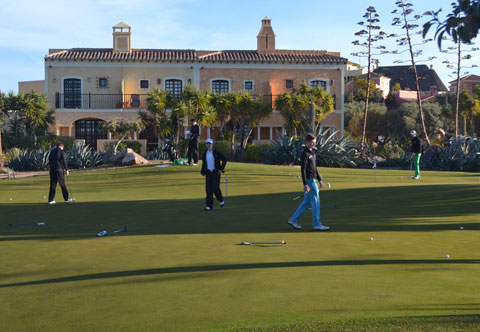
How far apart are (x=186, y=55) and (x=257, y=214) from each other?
3761 centimetres

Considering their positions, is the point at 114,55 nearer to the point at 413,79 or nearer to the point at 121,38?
the point at 121,38

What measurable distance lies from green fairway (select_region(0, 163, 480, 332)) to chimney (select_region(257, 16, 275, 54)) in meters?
36.0

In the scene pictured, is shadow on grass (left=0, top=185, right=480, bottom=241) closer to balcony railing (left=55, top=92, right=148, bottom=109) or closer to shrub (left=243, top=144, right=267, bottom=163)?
shrub (left=243, top=144, right=267, bottom=163)

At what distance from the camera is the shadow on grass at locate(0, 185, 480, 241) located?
1203 cm

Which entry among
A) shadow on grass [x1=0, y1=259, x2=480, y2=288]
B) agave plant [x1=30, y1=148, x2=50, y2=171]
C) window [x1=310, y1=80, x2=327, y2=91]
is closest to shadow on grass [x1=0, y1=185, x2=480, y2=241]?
shadow on grass [x1=0, y1=259, x2=480, y2=288]

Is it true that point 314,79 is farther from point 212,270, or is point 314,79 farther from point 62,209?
point 212,270

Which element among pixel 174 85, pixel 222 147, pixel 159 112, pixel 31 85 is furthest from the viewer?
pixel 31 85

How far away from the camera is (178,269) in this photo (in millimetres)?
8094

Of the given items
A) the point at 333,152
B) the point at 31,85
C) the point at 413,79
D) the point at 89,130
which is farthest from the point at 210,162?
the point at 413,79

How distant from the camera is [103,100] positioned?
48562 millimetres

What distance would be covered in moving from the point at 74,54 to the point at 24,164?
1860cm

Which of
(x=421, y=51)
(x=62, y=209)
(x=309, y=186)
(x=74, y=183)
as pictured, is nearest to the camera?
(x=309, y=186)

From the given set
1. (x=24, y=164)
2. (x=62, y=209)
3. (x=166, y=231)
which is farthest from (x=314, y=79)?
(x=166, y=231)

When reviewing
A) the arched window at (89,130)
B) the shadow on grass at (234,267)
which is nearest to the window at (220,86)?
the arched window at (89,130)
